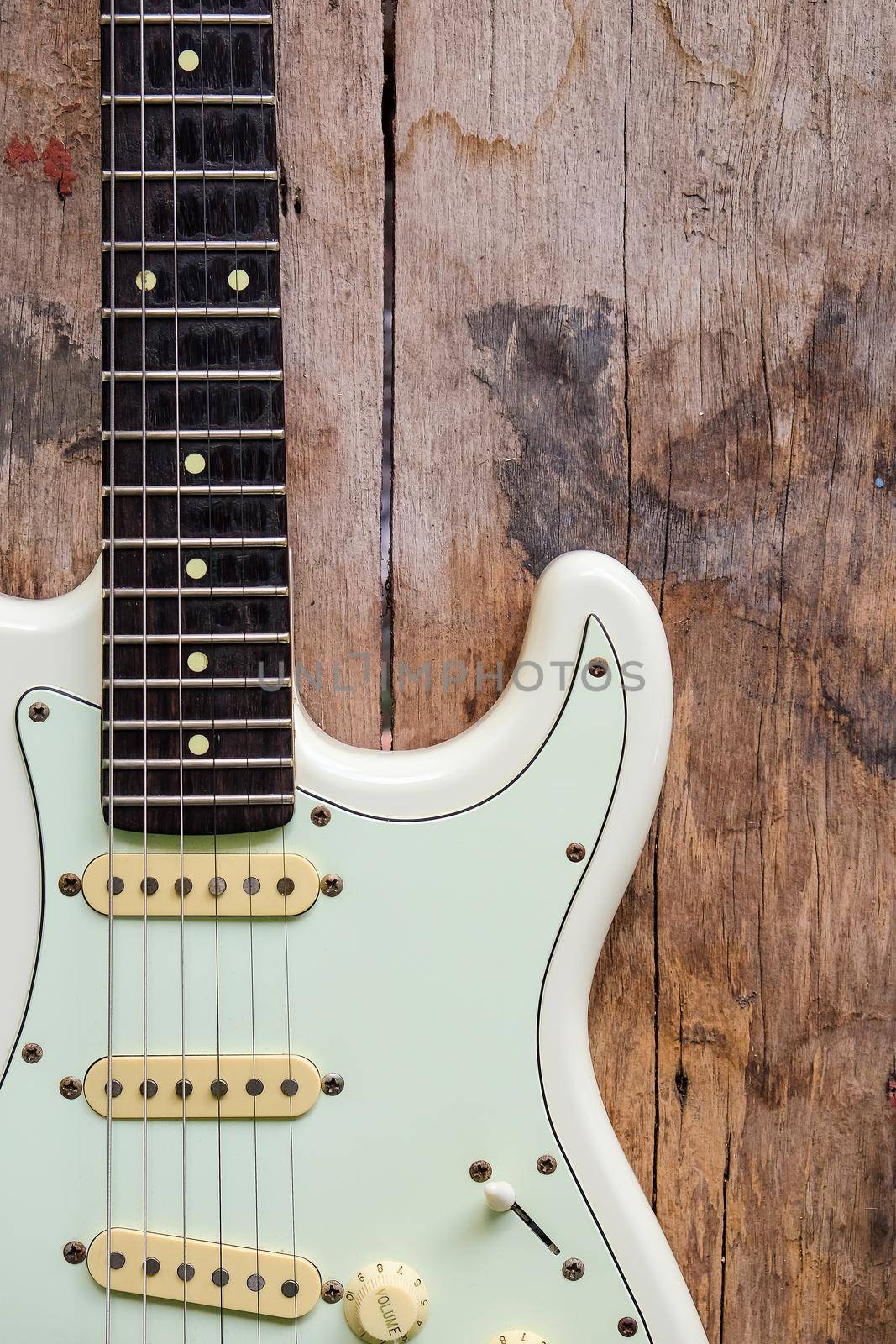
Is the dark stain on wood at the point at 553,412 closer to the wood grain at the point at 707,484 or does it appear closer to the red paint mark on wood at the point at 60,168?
the wood grain at the point at 707,484

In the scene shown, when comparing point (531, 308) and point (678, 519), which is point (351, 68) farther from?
point (678, 519)

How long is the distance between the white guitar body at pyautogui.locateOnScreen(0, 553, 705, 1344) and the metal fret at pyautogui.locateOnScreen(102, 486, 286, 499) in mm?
70

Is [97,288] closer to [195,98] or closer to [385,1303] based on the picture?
[195,98]

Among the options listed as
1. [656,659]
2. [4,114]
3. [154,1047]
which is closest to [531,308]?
[656,659]

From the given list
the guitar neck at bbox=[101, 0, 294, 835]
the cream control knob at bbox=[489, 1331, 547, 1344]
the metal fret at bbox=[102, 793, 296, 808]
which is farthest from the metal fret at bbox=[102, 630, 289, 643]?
the cream control knob at bbox=[489, 1331, 547, 1344]

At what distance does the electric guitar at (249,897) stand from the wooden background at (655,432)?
0.13 m

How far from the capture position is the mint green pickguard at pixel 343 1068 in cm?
64

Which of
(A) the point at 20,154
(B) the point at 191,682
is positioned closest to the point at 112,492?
(B) the point at 191,682

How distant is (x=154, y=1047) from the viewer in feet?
2.13

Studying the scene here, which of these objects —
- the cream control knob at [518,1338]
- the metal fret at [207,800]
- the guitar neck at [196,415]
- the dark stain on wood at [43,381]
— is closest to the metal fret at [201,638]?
the guitar neck at [196,415]

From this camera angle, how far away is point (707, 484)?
0.82m

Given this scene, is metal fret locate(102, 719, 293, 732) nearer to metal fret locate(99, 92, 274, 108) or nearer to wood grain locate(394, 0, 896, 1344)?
wood grain locate(394, 0, 896, 1344)

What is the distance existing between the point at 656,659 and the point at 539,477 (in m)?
0.21

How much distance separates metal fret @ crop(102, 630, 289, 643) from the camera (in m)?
0.67
